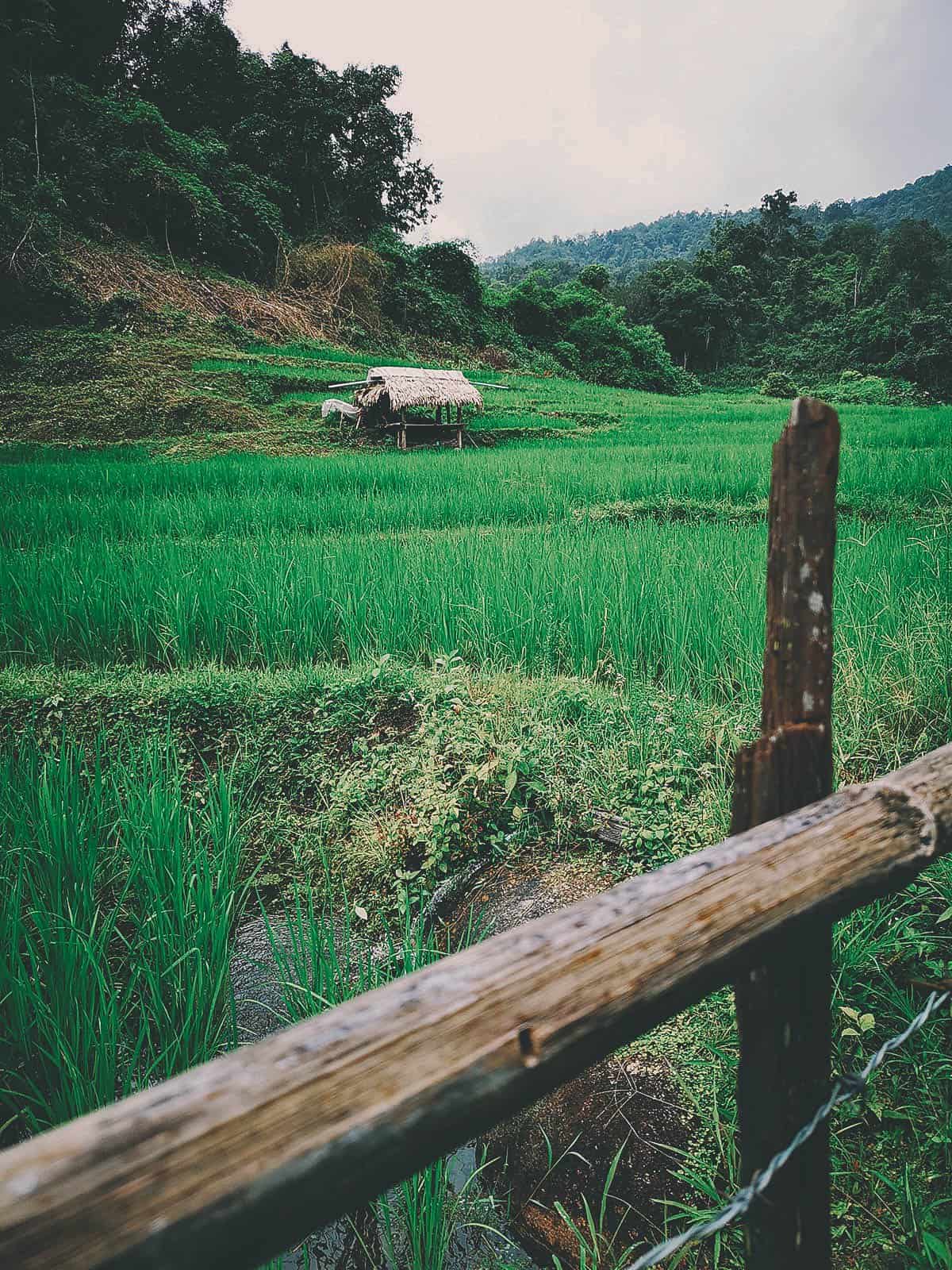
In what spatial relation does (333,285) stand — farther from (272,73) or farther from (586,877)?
(586,877)

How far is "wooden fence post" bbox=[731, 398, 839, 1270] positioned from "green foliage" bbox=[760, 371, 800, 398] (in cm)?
3376

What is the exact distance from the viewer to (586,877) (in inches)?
90.2

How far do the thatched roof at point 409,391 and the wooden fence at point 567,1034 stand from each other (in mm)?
11585

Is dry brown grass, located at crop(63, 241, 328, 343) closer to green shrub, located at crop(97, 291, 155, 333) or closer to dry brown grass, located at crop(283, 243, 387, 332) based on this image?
green shrub, located at crop(97, 291, 155, 333)

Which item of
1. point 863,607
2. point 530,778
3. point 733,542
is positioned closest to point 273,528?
point 733,542

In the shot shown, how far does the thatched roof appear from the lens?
11.8 meters

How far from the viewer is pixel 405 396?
466 inches

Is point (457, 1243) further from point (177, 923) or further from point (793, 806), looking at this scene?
point (793, 806)

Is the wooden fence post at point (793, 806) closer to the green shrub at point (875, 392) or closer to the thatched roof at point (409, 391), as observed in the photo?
the thatched roof at point (409, 391)

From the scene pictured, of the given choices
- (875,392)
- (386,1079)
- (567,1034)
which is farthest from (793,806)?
(875,392)

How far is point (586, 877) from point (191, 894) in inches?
48.1

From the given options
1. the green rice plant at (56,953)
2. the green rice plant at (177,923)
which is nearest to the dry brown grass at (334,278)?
the green rice plant at (56,953)

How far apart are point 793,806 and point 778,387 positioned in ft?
115

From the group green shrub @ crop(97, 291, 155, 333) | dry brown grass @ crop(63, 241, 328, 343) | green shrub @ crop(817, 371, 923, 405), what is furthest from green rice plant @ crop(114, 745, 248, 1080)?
green shrub @ crop(817, 371, 923, 405)
